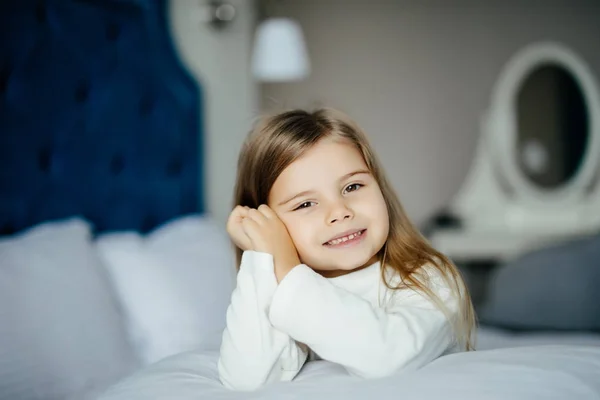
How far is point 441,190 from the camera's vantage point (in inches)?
160

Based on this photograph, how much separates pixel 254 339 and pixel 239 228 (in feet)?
0.68

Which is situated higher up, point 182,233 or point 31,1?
point 31,1

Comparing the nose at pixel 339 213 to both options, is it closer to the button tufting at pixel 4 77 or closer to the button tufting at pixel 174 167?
the button tufting at pixel 4 77

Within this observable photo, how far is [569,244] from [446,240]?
2.90 feet

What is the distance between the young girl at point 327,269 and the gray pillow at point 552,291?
56.3 inches

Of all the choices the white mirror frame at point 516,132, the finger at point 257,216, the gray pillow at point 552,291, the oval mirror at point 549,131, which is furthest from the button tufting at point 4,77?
the oval mirror at point 549,131

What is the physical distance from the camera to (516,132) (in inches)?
148

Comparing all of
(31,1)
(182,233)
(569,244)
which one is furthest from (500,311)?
(31,1)

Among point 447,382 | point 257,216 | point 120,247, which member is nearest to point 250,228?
point 257,216

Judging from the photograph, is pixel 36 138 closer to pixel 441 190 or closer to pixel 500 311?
pixel 500 311

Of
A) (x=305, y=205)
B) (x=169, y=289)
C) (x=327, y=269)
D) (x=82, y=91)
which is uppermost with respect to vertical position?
(x=82, y=91)

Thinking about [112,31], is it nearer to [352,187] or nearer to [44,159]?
[44,159]

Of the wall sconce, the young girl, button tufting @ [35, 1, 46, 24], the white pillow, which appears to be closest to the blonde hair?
the young girl

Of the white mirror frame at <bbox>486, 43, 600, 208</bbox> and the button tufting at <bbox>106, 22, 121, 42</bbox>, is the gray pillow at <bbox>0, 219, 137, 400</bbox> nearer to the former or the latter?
the button tufting at <bbox>106, 22, 121, 42</bbox>
